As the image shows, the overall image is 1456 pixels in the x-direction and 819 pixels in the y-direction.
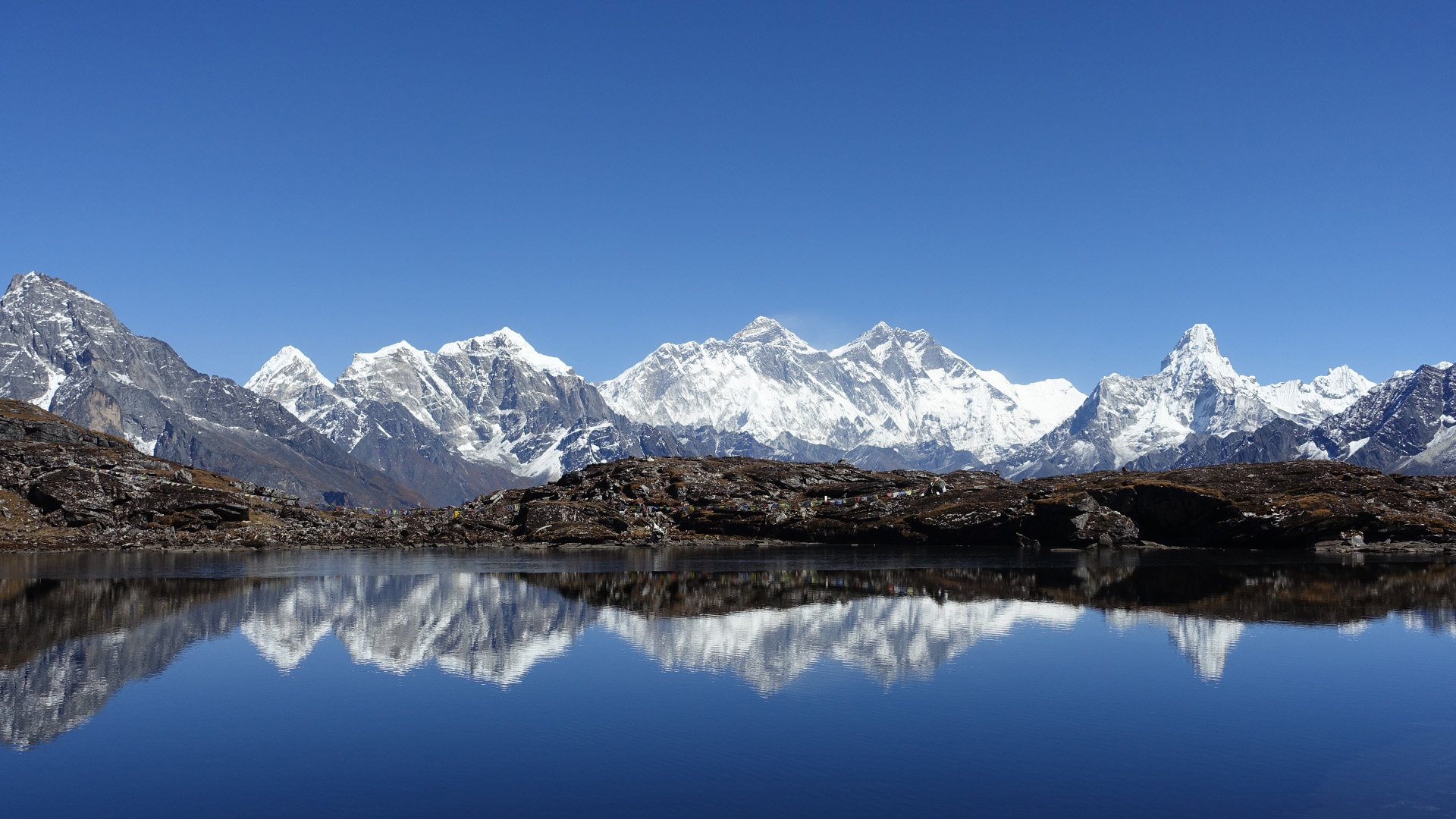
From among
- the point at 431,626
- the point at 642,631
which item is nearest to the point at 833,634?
the point at 642,631

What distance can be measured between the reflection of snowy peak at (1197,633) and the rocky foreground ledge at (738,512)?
84.3 meters

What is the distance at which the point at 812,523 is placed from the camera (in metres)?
176

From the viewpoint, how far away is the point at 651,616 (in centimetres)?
6359

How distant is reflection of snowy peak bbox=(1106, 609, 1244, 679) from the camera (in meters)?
45.5

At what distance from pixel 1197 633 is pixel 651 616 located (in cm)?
3024

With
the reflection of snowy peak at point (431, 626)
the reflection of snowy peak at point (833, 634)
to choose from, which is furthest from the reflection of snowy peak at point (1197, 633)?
the reflection of snowy peak at point (431, 626)

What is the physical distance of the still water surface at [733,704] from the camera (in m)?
27.7

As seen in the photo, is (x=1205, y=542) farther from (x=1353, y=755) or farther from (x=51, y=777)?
(x=51, y=777)

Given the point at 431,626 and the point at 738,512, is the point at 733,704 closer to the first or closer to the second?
the point at 431,626

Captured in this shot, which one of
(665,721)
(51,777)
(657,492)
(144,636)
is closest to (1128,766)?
(665,721)

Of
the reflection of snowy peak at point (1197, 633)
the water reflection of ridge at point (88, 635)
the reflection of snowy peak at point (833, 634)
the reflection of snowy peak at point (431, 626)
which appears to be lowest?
the water reflection of ridge at point (88, 635)

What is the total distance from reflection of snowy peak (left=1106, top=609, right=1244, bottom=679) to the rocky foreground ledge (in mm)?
84317

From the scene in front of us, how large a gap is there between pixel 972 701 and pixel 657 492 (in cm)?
15162

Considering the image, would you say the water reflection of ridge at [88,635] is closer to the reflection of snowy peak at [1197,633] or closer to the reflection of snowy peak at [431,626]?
the reflection of snowy peak at [431,626]
